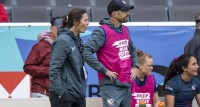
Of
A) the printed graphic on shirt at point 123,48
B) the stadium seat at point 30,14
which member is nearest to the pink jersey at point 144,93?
the printed graphic on shirt at point 123,48

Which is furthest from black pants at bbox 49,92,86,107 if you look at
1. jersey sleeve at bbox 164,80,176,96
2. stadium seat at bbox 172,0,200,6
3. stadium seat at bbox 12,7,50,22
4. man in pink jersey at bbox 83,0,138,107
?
stadium seat at bbox 172,0,200,6

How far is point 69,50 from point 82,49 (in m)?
0.24

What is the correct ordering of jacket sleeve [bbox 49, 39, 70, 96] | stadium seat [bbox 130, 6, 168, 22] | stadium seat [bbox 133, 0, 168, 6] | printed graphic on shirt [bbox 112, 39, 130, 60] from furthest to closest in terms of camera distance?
stadium seat [bbox 133, 0, 168, 6] → stadium seat [bbox 130, 6, 168, 22] → printed graphic on shirt [bbox 112, 39, 130, 60] → jacket sleeve [bbox 49, 39, 70, 96]

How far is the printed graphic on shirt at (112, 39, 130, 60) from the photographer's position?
5465 millimetres

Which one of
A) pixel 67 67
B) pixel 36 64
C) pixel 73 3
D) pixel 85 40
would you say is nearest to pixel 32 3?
pixel 73 3

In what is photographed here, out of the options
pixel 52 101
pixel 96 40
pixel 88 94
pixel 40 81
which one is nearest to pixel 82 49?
Answer: pixel 96 40

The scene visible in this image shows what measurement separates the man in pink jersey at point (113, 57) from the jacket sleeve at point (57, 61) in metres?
0.33

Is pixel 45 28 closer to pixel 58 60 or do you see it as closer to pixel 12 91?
pixel 12 91

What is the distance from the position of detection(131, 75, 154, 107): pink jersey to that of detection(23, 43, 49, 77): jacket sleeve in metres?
0.89

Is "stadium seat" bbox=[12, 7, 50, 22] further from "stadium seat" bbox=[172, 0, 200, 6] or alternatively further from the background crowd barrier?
"stadium seat" bbox=[172, 0, 200, 6]

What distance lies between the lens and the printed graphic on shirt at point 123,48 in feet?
17.9

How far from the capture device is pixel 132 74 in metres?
5.56

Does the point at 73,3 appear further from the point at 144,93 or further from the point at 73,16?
the point at 73,16

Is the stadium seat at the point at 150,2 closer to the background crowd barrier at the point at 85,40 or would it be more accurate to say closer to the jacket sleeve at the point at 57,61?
the background crowd barrier at the point at 85,40
